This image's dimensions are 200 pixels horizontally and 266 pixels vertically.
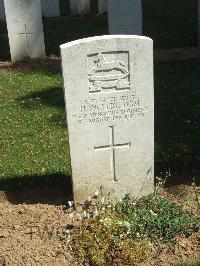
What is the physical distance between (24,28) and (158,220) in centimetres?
777

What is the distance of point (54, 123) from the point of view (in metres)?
7.64

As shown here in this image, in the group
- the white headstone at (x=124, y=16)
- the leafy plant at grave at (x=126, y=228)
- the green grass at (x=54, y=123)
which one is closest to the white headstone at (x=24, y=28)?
the green grass at (x=54, y=123)

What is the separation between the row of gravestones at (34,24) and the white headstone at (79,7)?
516 centimetres

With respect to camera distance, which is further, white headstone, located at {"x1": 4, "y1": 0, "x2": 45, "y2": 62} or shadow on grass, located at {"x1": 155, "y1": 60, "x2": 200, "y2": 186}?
white headstone, located at {"x1": 4, "y1": 0, "x2": 45, "y2": 62}

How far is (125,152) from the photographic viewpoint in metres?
5.02

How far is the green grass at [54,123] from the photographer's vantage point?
621 centimetres

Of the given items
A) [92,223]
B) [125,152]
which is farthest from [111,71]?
[92,223]

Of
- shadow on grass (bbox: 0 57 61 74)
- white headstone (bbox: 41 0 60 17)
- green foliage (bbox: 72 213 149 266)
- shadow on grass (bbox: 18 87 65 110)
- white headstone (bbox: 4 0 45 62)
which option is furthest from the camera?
white headstone (bbox: 41 0 60 17)

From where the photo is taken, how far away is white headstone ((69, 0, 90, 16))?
16.5m

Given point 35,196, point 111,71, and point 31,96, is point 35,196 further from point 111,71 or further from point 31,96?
point 31,96

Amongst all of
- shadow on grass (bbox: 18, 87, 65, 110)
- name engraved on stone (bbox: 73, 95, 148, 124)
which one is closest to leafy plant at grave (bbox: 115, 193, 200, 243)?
name engraved on stone (bbox: 73, 95, 148, 124)

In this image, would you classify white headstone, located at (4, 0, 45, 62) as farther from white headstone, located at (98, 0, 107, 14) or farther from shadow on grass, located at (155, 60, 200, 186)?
white headstone, located at (98, 0, 107, 14)

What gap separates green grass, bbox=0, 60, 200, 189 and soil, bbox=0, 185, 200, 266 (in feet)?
2.59

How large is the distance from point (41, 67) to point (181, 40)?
3720 mm
